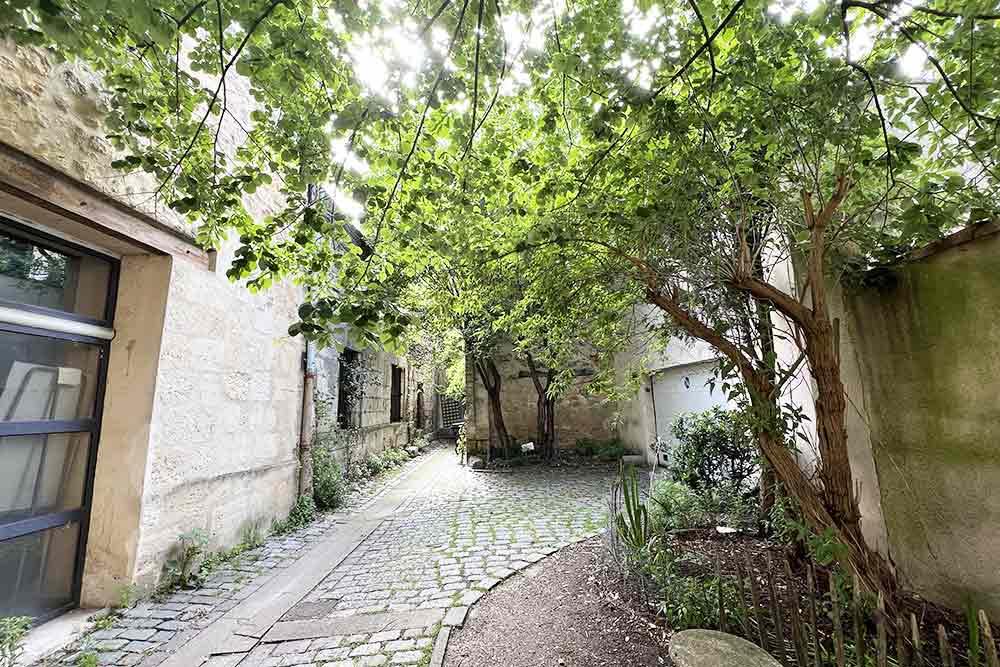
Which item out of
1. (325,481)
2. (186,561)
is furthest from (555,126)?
(325,481)

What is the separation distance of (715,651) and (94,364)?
4521mm

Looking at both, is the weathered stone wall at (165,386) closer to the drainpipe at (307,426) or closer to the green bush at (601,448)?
the drainpipe at (307,426)

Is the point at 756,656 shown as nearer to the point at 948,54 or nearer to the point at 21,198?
the point at 948,54

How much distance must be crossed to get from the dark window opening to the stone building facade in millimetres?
3370

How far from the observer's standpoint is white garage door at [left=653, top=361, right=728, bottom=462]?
654 cm

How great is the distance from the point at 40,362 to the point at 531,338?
3963 millimetres

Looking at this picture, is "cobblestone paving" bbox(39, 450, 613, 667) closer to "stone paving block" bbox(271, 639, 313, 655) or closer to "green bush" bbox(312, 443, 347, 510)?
"stone paving block" bbox(271, 639, 313, 655)

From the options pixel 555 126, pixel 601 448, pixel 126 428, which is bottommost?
pixel 601 448

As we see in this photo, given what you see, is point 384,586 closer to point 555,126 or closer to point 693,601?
point 693,601

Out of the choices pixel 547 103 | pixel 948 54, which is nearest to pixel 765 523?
pixel 948 54

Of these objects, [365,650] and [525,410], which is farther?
[525,410]

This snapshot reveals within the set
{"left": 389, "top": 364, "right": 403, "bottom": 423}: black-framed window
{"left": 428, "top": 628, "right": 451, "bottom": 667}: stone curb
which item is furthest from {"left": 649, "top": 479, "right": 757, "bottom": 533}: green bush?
{"left": 389, "top": 364, "right": 403, "bottom": 423}: black-framed window

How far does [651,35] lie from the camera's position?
2.45m

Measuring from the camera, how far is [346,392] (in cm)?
804
